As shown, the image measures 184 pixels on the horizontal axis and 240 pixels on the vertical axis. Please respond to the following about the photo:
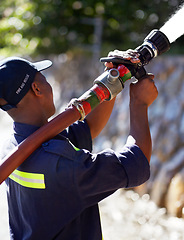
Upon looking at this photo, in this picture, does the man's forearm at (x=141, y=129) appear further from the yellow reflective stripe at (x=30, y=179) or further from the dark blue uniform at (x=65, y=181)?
the yellow reflective stripe at (x=30, y=179)

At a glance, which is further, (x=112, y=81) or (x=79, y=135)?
(x=79, y=135)

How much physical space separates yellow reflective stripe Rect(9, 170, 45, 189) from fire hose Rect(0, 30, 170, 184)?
94 millimetres

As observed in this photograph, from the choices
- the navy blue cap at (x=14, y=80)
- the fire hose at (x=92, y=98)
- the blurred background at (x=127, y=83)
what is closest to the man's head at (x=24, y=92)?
the navy blue cap at (x=14, y=80)

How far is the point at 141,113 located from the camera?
1.57 m

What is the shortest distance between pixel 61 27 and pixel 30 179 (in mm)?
5966

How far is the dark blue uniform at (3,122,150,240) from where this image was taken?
1.41 m

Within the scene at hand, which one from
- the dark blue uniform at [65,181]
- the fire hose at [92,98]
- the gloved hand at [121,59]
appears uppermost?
the gloved hand at [121,59]

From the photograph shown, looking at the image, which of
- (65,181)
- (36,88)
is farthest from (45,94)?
(65,181)

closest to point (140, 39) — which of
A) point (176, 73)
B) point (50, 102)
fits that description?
point (176, 73)

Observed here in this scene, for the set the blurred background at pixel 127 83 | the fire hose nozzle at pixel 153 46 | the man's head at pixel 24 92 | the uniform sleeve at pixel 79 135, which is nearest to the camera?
the man's head at pixel 24 92

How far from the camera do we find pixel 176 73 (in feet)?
16.0

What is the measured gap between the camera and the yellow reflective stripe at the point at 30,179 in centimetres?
145

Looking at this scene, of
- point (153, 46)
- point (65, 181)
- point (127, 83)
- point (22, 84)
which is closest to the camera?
point (65, 181)

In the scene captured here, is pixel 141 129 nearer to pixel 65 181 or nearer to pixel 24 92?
pixel 65 181
